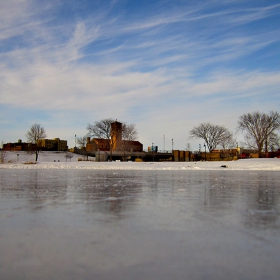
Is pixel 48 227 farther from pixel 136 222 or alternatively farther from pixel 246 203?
pixel 246 203

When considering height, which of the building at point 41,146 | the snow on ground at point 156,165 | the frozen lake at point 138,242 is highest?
the building at point 41,146

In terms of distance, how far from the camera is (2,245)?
157 inches

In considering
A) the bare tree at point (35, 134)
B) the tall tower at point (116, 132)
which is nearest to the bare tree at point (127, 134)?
the tall tower at point (116, 132)

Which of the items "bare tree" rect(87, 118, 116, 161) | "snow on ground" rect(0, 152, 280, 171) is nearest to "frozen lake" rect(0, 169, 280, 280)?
"snow on ground" rect(0, 152, 280, 171)

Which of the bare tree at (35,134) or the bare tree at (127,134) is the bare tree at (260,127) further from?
the bare tree at (35,134)

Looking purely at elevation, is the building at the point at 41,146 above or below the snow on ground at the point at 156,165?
above

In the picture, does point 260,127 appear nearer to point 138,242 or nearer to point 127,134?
point 127,134

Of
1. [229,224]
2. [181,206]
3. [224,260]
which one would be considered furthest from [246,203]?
[224,260]

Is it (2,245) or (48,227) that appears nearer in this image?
(2,245)

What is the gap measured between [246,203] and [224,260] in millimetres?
4632

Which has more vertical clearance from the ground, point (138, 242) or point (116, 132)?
point (116, 132)

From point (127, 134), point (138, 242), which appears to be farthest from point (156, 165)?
point (138, 242)

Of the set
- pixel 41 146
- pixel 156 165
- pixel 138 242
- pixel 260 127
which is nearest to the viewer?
pixel 138 242

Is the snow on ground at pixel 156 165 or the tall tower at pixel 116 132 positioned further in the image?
the tall tower at pixel 116 132
